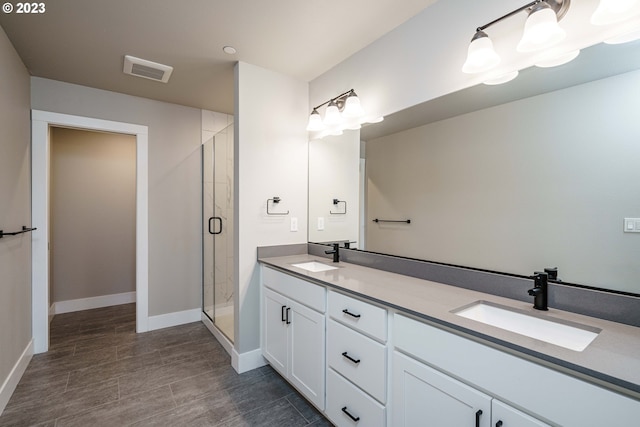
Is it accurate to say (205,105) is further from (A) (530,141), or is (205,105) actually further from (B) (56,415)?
(A) (530,141)

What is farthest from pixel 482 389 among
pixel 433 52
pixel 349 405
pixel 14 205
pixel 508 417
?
pixel 14 205

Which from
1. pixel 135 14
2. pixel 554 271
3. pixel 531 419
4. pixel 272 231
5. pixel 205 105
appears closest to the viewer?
pixel 531 419

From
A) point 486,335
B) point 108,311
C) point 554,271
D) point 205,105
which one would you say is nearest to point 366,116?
point 554,271

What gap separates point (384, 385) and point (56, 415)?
6.83 feet

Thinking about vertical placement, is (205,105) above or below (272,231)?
above

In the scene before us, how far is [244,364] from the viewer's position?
7.73 ft

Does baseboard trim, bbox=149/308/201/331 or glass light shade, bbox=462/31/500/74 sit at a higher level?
glass light shade, bbox=462/31/500/74

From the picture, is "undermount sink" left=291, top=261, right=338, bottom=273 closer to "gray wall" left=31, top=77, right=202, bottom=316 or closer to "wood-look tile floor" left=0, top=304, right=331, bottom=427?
"wood-look tile floor" left=0, top=304, right=331, bottom=427

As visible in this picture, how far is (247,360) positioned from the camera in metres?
2.37

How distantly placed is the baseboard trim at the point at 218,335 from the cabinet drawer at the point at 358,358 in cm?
134

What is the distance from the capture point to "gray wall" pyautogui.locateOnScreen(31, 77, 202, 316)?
10.2ft

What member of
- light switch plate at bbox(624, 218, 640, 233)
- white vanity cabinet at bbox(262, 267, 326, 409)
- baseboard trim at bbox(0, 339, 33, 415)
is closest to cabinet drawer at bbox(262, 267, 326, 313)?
white vanity cabinet at bbox(262, 267, 326, 409)

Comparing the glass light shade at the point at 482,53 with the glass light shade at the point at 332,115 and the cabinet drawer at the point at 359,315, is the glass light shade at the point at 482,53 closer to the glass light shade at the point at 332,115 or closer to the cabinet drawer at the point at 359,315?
the glass light shade at the point at 332,115

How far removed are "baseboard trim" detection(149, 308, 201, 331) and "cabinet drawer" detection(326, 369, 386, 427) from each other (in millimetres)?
2332
